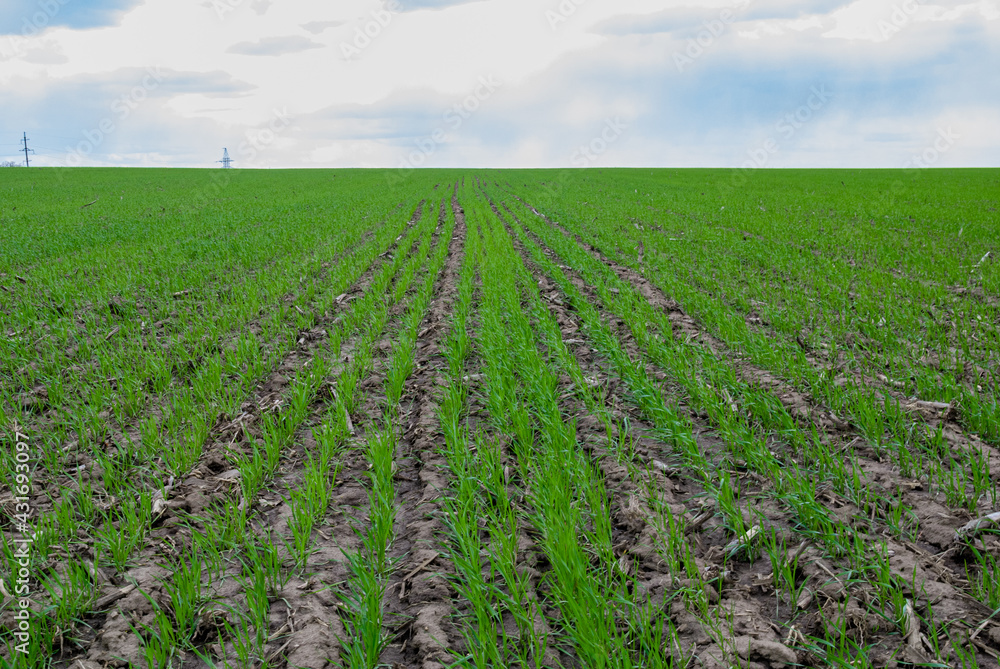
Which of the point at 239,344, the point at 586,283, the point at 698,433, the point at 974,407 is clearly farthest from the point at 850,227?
the point at 239,344

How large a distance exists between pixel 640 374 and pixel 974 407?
2.41 m

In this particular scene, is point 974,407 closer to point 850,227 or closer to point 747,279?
point 747,279

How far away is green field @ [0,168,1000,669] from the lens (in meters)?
2.56

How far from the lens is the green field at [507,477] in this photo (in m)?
2.56

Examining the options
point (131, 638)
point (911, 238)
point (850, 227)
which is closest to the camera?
point (131, 638)

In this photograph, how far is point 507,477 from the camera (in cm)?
385

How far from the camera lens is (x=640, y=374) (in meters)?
5.32
